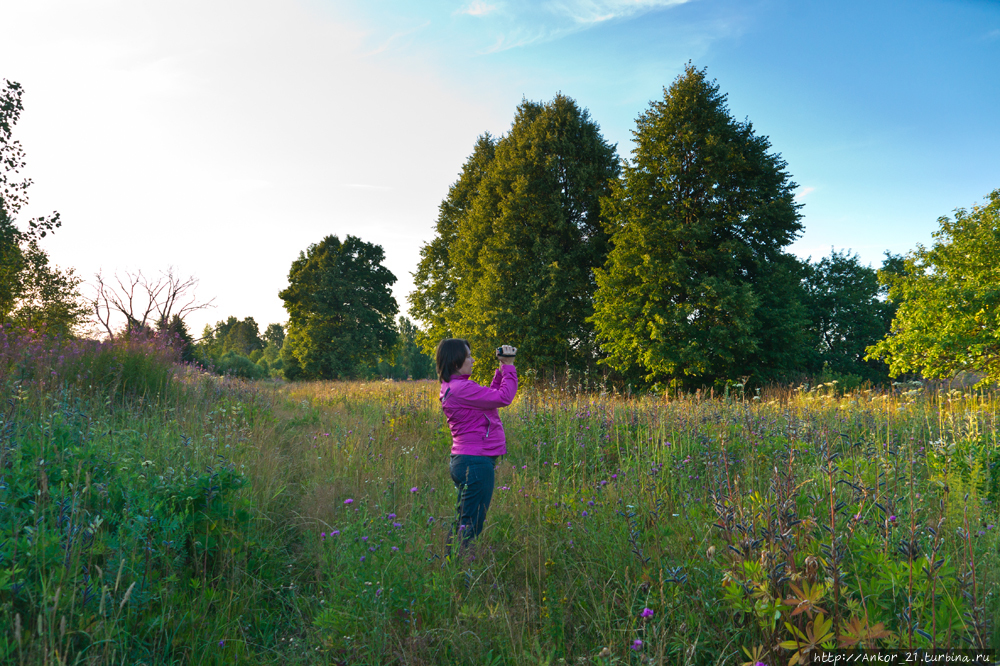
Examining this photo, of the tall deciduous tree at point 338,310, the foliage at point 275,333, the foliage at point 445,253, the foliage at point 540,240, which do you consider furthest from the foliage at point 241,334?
the foliage at point 540,240

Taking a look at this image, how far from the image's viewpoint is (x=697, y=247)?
1503 centimetres

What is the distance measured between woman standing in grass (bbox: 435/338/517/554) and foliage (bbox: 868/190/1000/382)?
1620cm

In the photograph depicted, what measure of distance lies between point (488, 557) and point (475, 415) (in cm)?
108

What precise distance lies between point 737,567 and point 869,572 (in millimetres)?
629

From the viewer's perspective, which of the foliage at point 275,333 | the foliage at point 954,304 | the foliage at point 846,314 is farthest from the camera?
the foliage at point 275,333

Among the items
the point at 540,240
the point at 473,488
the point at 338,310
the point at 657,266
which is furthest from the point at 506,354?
the point at 338,310

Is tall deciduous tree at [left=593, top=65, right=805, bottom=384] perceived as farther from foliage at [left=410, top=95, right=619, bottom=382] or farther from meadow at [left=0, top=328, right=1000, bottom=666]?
meadow at [left=0, top=328, right=1000, bottom=666]

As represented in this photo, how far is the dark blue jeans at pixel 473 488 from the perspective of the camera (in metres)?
3.59

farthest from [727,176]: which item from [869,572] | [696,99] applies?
[869,572]

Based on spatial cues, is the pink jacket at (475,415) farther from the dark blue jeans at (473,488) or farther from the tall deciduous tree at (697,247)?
the tall deciduous tree at (697,247)

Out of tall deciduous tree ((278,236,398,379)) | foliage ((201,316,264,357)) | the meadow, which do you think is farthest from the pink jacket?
foliage ((201,316,264,357))

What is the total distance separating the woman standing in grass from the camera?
3.64 m

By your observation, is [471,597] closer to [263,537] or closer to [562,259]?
[263,537]

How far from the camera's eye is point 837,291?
31.2 m
